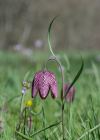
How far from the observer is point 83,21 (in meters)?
13.5

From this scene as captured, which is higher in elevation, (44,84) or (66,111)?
(44,84)

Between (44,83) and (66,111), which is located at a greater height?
(44,83)

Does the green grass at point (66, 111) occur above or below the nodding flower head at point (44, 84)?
below

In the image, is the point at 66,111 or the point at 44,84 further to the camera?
the point at 66,111

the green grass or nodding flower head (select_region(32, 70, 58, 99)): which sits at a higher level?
nodding flower head (select_region(32, 70, 58, 99))

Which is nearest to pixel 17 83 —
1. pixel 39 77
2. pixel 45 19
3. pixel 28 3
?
pixel 39 77

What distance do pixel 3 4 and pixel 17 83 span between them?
10325 millimetres

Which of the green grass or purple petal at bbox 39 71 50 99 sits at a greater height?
purple petal at bbox 39 71 50 99

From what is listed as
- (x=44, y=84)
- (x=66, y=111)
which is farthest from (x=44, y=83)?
(x=66, y=111)

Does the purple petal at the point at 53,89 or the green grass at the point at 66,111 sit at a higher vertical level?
the purple petal at the point at 53,89

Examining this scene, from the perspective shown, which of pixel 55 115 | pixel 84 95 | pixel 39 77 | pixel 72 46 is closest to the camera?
pixel 39 77

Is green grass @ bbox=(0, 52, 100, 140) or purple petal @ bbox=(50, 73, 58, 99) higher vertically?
purple petal @ bbox=(50, 73, 58, 99)

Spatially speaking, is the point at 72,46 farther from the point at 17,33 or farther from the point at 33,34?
the point at 17,33

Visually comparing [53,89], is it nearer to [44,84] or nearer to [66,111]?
[44,84]
